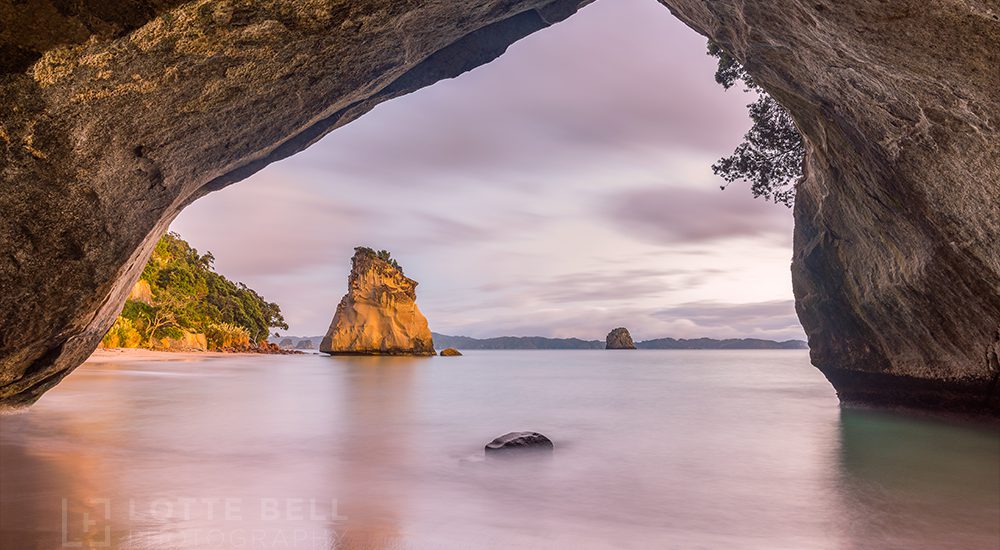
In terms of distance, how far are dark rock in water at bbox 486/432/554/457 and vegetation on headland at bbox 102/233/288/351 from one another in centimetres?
2930

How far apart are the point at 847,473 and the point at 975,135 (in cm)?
452

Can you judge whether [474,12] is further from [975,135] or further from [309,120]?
[975,135]

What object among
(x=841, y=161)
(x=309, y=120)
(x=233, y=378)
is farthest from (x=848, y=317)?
(x=233, y=378)

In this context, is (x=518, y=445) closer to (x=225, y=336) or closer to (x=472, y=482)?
(x=472, y=482)

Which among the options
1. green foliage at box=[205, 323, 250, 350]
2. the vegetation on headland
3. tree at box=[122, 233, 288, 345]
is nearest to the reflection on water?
the vegetation on headland

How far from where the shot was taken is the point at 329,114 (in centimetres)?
711

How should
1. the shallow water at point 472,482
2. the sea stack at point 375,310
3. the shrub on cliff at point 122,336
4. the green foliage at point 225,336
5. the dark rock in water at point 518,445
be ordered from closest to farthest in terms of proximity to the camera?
the shallow water at point 472,482 → the dark rock in water at point 518,445 → the shrub on cliff at point 122,336 → the green foliage at point 225,336 → the sea stack at point 375,310

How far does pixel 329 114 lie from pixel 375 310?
165 ft

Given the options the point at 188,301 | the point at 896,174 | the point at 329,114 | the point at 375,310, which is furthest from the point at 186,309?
the point at 896,174

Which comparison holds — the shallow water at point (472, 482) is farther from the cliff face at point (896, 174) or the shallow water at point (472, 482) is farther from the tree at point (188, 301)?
the tree at point (188, 301)

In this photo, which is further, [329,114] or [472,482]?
[329,114]

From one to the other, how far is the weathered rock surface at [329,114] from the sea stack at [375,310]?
48165 millimetres

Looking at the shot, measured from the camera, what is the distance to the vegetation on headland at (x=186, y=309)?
36.9 m

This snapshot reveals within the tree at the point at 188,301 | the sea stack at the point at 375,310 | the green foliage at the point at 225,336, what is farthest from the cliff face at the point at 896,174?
the green foliage at the point at 225,336
